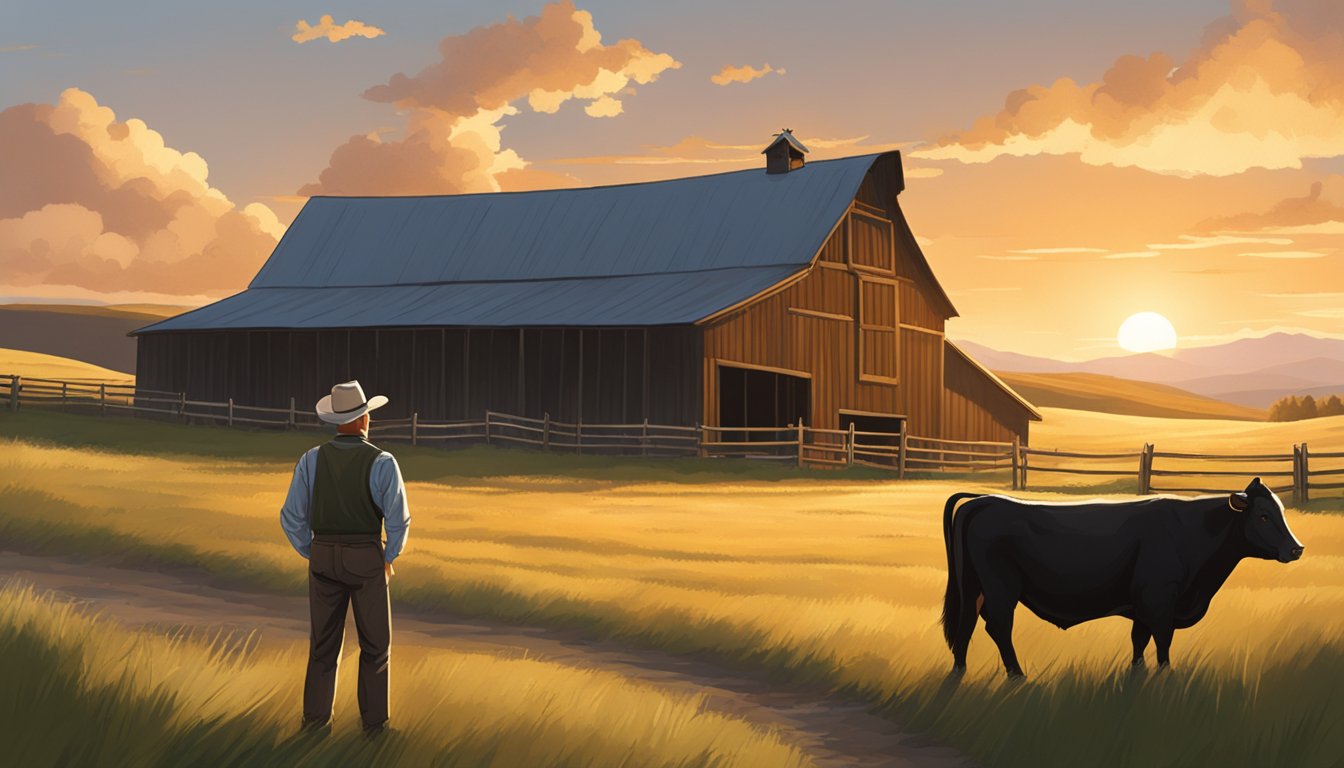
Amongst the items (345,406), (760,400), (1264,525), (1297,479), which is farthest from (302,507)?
(760,400)

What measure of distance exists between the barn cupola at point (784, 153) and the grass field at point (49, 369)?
48.2m

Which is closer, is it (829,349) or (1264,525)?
(1264,525)

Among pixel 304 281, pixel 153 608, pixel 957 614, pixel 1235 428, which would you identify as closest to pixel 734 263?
pixel 304 281

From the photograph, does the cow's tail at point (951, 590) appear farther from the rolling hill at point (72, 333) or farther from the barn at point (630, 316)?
the rolling hill at point (72, 333)

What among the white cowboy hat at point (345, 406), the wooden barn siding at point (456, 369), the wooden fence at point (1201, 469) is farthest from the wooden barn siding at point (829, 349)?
the white cowboy hat at point (345, 406)

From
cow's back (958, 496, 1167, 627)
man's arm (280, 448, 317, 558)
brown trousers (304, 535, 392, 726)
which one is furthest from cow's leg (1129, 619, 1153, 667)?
man's arm (280, 448, 317, 558)

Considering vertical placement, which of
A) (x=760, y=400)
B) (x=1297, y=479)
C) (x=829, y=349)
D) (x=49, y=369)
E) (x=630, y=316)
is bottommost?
(x=1297, y=479)

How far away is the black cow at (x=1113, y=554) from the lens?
1047 cm

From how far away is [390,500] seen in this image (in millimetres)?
8336

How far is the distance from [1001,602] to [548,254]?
37580 millimetres

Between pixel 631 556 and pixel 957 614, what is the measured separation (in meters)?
9.63

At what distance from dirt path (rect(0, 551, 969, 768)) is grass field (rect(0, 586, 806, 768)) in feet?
2.99

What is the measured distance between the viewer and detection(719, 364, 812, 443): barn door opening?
3947 cm

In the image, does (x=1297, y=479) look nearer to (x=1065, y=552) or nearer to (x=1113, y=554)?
(x=1113, y=554)
